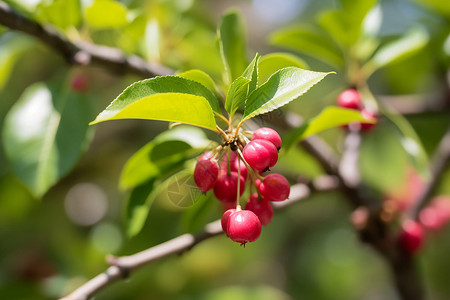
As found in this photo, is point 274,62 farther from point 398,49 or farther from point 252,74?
point 398,49

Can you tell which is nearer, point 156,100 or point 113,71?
point 156,100

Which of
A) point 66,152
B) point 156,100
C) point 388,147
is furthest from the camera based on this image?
point 388,147

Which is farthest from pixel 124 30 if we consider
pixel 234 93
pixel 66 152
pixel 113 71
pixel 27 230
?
pixel 27 230

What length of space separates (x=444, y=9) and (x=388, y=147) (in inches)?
41.1

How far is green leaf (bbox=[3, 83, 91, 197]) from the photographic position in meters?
1.14

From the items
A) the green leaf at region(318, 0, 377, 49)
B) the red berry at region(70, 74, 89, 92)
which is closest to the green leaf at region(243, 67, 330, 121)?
the green leaf at region(318, 0, 377, 49)

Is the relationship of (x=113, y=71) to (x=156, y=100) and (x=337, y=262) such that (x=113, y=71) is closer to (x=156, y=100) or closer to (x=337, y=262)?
(x=156, y=100)

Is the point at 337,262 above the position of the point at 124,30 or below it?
below

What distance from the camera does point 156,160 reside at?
1025 millimetres

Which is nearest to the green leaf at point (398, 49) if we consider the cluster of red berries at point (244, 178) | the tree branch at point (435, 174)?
the tree branch at point (435, 174)

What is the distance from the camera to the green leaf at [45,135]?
1.14 metres

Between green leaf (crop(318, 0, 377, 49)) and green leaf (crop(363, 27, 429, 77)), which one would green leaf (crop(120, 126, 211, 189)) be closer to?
green leaf (crop(318, 0, 377, 49))

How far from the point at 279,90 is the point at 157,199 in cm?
191

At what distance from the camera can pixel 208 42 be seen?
1.63m
